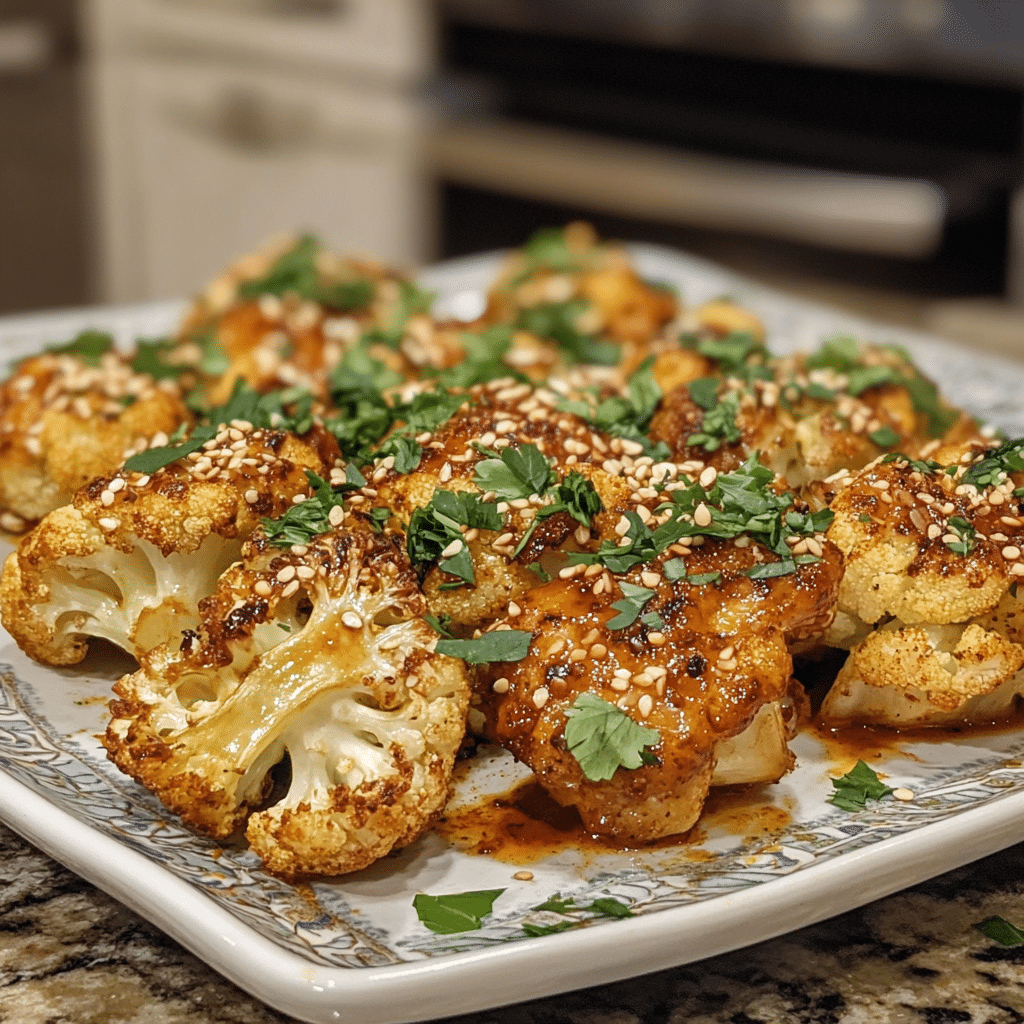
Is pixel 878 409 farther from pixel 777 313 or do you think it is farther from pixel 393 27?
pixel 393 27

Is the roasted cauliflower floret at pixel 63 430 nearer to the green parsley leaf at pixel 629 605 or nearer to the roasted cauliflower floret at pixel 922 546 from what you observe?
the green parsley leaf at pixel 629 605

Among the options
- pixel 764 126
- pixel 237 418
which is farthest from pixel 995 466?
pixel 764 126

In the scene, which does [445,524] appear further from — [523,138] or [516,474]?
[523,138]

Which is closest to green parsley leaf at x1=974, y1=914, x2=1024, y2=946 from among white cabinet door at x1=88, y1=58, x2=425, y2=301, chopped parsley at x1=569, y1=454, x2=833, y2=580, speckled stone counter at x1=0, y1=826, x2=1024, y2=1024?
speckled stone counter at x1=0, y1=826, x2=1024, y2=1024

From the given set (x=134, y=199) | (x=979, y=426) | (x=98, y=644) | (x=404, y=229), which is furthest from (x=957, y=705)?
(x=134, y=199)

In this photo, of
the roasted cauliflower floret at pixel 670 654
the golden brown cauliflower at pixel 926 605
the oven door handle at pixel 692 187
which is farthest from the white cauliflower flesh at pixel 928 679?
the oven door handle at pixel 692 187

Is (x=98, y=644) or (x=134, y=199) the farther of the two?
(x=134, y=199)
